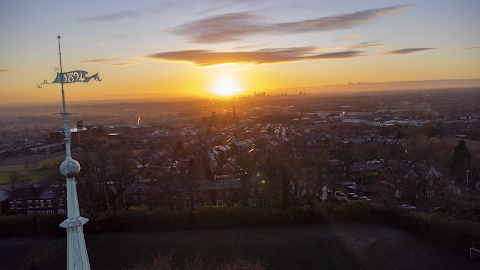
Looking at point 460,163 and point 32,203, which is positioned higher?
point 460,163

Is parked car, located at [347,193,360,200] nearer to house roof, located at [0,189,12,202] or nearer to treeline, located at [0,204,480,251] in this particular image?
treeline, located at [0,204,480,251]

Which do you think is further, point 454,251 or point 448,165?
point 448,165

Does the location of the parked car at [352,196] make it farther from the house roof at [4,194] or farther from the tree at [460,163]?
the house roof at [4,194]

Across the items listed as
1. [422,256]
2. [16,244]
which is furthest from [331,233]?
[16,244]

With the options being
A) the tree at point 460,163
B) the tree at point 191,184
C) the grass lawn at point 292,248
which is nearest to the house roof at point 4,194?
the grass lawn at point 292,248

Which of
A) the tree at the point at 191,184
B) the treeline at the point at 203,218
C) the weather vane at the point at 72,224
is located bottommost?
the treeline at the point at 203,218

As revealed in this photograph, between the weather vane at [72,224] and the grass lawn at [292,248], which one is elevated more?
the weather vane at [72,224]

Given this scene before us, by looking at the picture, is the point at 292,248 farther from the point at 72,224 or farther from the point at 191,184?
the point at 72,224

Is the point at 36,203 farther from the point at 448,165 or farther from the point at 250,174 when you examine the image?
the point at 448,165

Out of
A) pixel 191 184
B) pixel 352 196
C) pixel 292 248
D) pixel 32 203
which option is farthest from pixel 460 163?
pixel 32 203
